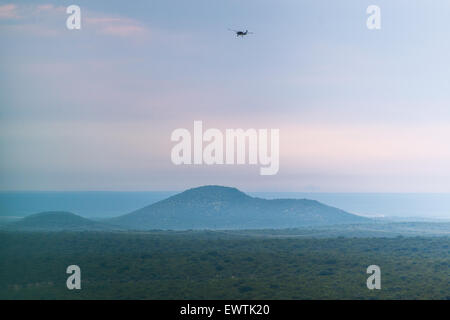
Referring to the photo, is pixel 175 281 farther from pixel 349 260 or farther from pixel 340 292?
pixel 349 260

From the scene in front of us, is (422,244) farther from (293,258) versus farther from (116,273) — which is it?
(116,273)
